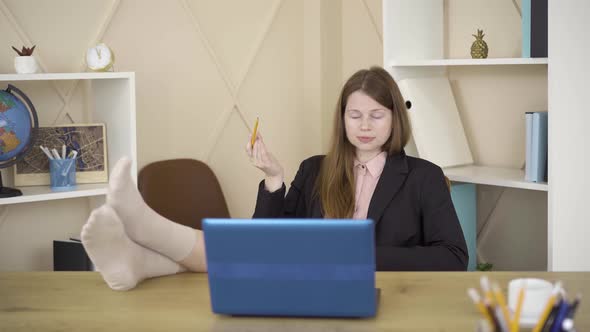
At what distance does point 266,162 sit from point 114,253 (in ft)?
2.24

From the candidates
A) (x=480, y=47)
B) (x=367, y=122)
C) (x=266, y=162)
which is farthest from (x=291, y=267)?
(x=480, y=47)

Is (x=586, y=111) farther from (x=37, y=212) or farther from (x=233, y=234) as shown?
(x=37, y=212)

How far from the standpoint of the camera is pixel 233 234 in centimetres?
130

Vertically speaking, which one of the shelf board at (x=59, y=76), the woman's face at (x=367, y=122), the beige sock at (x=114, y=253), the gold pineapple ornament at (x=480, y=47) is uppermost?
the gold pineapple ornament at (x=480, y=47)

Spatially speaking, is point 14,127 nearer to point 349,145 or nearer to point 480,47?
point 349,145

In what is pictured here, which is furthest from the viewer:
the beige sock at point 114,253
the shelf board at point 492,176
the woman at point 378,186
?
the shelf board at point 492,176

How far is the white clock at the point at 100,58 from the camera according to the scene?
9.37 ft

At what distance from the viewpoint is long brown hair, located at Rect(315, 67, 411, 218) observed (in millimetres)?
2219

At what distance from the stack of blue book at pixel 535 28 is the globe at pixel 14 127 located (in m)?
1.70

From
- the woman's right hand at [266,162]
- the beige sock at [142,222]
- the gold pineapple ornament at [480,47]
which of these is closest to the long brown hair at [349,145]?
the woman's right hand at [266,162]

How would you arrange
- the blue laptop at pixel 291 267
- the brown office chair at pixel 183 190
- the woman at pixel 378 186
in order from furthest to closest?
the brown office chair at pixel 183 190 < the woman at pixel 378 186 < the blue laptop at pixel 291 267

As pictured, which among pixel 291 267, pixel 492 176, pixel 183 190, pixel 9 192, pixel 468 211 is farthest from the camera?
pixel 183 190

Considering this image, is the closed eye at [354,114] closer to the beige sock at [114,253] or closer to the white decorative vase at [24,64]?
the beige sock at [114,253]

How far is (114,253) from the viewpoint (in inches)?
59.2
